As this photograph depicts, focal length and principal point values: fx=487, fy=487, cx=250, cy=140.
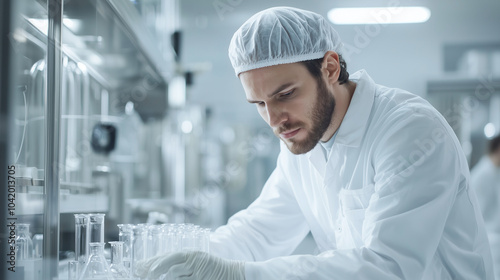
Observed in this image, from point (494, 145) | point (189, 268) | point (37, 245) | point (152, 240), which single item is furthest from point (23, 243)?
point (494, 145)

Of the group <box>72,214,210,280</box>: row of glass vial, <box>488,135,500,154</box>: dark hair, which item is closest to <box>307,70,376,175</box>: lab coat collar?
<box>72,214,210,280</box>: row of glass vial

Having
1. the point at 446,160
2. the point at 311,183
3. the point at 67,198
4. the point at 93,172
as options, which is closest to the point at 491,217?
the point at 311,183

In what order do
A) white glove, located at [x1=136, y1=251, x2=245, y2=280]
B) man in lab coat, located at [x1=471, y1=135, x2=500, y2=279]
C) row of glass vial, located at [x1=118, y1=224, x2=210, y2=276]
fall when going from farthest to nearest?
1. man in lab coat, located at [x1=471, y1=135, x2=500, y2=279]
2. row of glass vial, located at [x1=118, y1=224, x2=210, y2=276]
3. white glove, located at [x1=136, y1=251, x2=245, y2=280]

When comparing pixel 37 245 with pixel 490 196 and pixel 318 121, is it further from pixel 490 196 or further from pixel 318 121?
pixel 490 196

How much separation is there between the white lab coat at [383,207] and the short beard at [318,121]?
6cm

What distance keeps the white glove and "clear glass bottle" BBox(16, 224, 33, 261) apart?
0.91ft

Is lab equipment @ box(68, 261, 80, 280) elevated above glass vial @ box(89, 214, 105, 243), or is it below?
below

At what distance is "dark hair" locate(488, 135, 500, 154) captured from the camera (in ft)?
10.5

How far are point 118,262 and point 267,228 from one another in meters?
0.67

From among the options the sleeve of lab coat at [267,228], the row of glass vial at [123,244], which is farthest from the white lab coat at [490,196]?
the row of glass vial at [123,244]

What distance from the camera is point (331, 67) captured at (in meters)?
1.36

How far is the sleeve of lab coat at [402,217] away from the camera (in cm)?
105

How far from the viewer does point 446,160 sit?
1.13 metres

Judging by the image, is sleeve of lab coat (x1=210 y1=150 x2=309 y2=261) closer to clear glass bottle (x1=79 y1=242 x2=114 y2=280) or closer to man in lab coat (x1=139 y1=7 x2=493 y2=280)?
man in lab coat (x1=139 y1=7 x2=493 y2=280)
